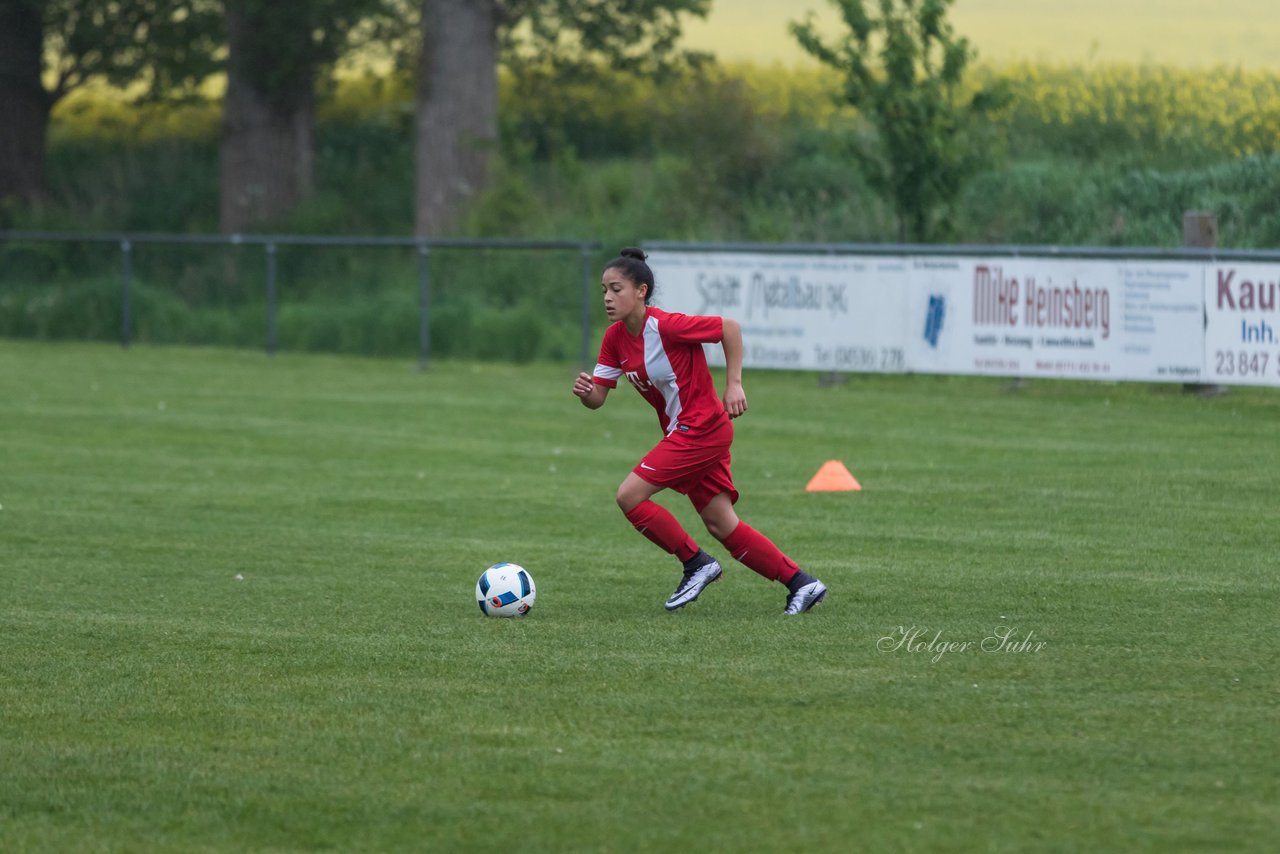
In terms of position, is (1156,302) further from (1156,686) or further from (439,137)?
(439,137)

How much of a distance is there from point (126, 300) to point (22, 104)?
1133cm

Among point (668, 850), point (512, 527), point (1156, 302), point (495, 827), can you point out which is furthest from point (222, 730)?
point (1156, 302)

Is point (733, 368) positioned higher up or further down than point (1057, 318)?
higher up

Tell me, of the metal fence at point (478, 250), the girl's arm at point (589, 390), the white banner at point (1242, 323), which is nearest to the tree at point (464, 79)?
the metal fence at point (478, 250)

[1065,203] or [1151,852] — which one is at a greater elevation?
[1065,203]

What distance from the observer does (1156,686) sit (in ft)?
21.8

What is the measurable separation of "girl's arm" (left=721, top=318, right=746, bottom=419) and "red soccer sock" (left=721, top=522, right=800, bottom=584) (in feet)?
1.85

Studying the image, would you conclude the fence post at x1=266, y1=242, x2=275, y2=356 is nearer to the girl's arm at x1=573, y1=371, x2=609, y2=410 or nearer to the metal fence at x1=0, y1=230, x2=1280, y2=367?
the metal fence at x1=0, y1=230, x2=1280, y2=367

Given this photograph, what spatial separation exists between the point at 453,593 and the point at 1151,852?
16.1 feet

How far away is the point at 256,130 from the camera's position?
1436 inches

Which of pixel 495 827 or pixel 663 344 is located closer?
pixel 495 827

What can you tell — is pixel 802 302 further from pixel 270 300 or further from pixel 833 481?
pixel 270 300

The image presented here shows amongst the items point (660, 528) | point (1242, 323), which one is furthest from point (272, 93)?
point (660, 528)

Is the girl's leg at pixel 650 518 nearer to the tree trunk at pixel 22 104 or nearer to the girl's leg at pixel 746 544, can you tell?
the girl's leg at pixel 746 544
